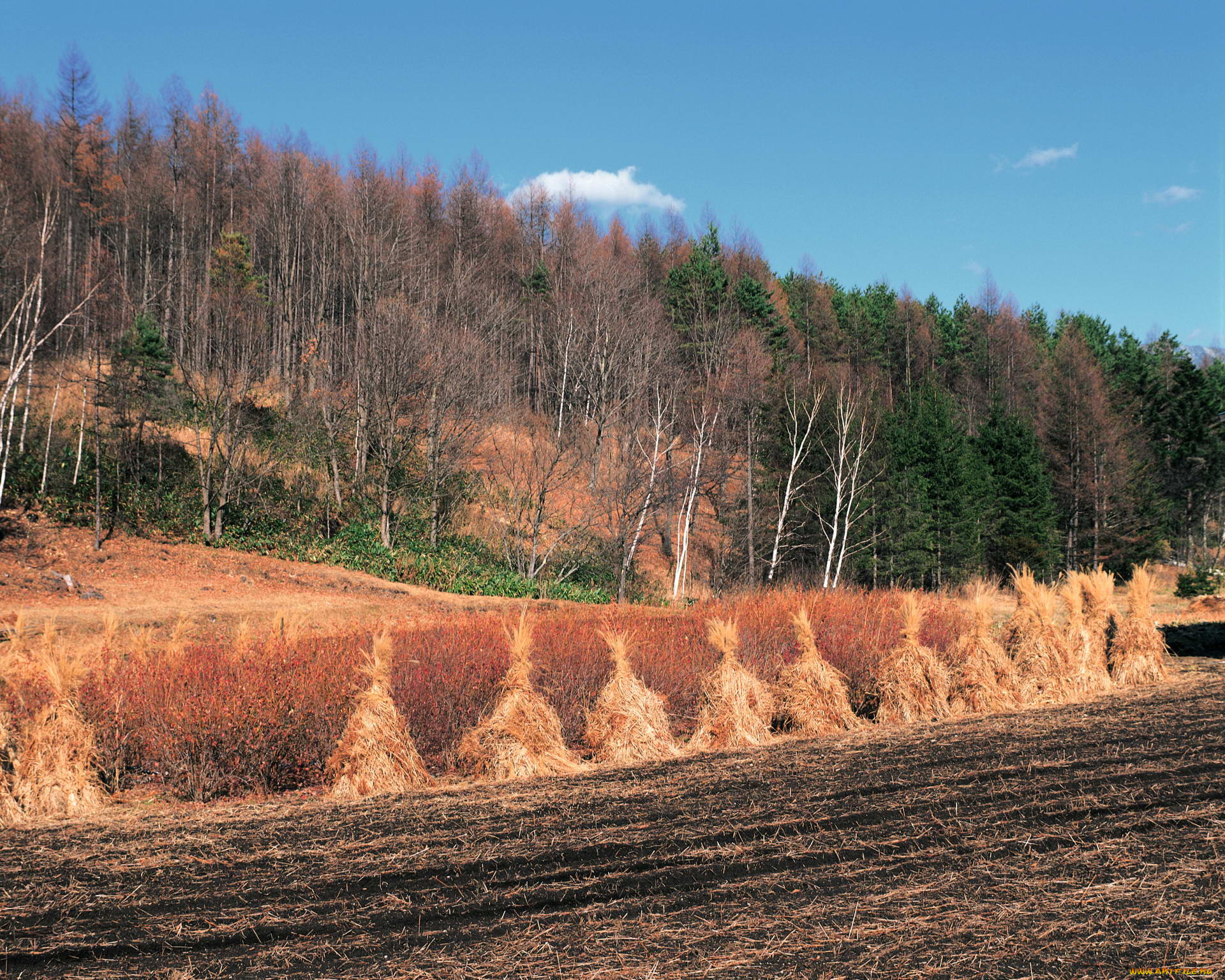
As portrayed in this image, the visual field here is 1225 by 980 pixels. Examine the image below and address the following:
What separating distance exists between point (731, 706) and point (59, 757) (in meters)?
6.35

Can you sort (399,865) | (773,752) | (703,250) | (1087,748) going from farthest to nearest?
(703,250)
(773,752)
(1087,748)
(399,865)

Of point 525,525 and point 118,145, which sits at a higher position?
point 118,145

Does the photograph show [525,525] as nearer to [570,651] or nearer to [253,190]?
[570,651]

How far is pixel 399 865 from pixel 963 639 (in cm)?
870

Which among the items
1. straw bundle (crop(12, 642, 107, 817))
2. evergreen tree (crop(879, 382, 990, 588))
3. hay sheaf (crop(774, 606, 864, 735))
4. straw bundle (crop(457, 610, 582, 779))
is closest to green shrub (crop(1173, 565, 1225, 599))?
evergreen tree (crop(879, 382, 990, 588))

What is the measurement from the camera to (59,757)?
25.0ft

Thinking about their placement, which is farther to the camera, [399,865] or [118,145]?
[118,145]

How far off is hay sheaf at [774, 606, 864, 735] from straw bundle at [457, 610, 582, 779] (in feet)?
9.55

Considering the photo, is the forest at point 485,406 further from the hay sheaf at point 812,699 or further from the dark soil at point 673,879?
the dark soil at point 673,879

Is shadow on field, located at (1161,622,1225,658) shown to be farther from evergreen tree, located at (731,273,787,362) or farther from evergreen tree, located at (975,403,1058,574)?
evergreen tree, located at (731,273,787,362)

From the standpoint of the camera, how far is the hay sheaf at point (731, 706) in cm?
962

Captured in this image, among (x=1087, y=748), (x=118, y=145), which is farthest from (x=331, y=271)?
(x=1087, y=748)

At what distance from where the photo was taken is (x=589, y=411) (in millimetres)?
38438

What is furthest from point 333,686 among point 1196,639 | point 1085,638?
point 1196,639
